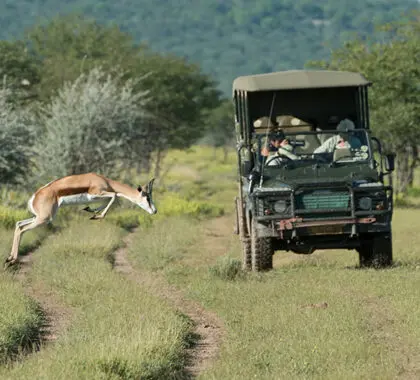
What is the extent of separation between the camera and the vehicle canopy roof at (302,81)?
1766cm

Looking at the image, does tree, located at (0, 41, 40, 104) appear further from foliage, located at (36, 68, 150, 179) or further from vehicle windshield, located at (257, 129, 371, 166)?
vehicle windshield, located at (257, 129, 371, 166)

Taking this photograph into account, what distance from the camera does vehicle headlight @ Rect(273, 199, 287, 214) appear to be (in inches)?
629

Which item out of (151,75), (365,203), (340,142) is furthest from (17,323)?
(151,75)

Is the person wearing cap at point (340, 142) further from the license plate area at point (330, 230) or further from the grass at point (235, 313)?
the grass at point (235, 313)

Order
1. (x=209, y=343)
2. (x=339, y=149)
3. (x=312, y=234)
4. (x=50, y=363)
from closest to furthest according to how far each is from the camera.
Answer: (x=50, y=363)
(x=209, y=343)
(x=312, y=234)
(x=339, y=149)

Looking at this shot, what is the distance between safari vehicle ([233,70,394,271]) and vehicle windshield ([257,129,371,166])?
0.05ft

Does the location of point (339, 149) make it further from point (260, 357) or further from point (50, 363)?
point (50, 363)

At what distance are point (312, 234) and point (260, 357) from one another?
647cm

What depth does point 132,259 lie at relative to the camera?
2022 cm

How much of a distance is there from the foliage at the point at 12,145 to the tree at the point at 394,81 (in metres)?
13.6

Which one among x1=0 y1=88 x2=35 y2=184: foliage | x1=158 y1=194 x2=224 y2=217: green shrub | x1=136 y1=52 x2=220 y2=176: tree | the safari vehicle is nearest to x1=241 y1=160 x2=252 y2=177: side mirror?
the safari vehicle

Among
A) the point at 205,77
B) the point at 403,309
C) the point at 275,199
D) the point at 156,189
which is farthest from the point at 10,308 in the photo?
the point at 205,77

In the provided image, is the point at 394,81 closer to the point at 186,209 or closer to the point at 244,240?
the point at 186,209

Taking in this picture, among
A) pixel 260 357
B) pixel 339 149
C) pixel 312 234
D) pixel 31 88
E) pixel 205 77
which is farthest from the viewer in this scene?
pixel 205 77
